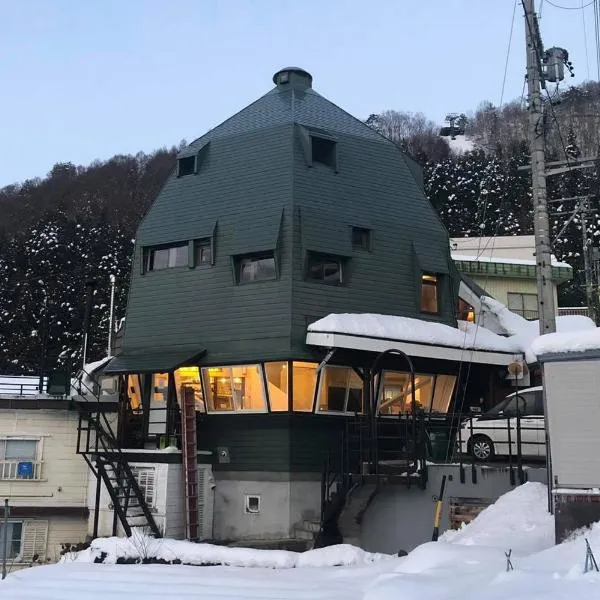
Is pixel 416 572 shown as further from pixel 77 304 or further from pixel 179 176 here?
pixel 77 304

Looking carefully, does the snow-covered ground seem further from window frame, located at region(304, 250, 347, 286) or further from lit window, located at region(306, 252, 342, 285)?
lit window, located at region(306, 252, 342, 285)

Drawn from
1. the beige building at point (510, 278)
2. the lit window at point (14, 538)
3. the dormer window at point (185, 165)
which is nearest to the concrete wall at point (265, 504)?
the lit window at point (14, 538)

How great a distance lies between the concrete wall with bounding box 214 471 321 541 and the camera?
18469mm

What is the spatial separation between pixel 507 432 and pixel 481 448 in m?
0.76

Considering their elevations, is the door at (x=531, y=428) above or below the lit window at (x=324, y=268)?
below

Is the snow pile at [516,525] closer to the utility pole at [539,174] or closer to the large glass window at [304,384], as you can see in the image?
the utility pole at [539,174]

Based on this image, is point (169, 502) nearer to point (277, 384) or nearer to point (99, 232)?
point (277, 384)

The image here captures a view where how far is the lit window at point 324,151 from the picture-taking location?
2212 cm

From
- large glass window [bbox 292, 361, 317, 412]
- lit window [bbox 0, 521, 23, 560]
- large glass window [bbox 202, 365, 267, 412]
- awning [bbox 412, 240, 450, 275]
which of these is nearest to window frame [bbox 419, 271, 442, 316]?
awning [bbox 412, 240, 450, 275]

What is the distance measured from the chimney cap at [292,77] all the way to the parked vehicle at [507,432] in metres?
14.1

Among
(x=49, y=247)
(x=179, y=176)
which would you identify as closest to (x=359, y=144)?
(x=179, y=176)

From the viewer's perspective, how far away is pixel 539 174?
15367mm

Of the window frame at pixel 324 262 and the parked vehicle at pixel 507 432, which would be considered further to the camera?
the window frame at pixel 324 262

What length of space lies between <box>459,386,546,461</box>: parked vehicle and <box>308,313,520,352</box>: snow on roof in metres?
3.01
